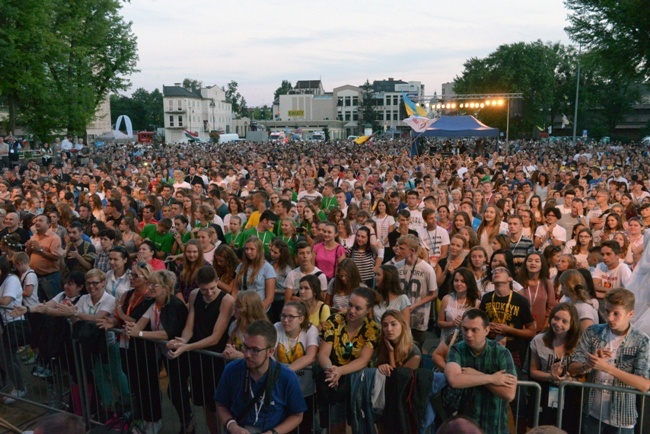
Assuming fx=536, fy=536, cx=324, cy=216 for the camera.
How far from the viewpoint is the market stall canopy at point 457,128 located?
23797 millimetres

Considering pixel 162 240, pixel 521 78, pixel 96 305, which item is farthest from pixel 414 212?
pixel 521 78

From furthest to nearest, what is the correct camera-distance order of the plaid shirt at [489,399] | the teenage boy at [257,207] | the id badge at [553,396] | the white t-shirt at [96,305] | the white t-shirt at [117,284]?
the teenage boy at [257,207]
the white t-shirt at [117,284]
the white t-shirt at [96,305]
the id badge at [553,396]
the plaid shirt at [489,399]

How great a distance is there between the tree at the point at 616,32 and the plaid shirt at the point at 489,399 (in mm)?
21732

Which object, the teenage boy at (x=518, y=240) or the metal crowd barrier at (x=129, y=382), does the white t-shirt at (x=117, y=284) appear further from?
the teenage boy at (x=518, y=240)

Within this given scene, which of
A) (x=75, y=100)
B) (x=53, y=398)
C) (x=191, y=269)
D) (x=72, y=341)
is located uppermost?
(x=75, y=100)

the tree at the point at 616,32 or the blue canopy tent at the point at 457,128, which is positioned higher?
the tree at the point at 616,32

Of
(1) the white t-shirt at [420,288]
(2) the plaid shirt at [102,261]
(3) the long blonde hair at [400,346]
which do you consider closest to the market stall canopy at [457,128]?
(1) the white t-shirt at [420,288]

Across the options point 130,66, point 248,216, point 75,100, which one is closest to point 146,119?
point 130,66

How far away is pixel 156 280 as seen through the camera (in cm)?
457

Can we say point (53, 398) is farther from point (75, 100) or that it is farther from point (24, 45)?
point (75, 100)

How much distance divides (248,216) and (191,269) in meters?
3.43

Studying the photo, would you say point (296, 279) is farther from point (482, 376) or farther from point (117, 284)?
point (482, 376)

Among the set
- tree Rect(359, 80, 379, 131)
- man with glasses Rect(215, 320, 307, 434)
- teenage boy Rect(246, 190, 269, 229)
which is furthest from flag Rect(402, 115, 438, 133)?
tree Rect(359, 80, 379, 131)

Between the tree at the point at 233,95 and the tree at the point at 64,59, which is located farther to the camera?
the tree at the point at 233,95
